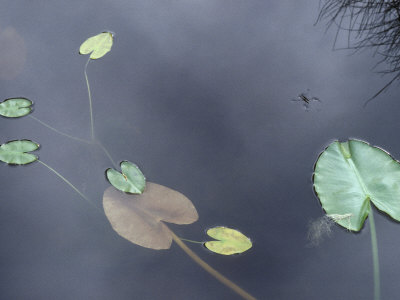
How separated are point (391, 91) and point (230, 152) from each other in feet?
2.40

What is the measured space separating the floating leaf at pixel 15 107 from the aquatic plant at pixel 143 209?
0.16 meters

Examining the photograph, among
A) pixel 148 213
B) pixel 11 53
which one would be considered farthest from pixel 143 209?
pixel 11 53

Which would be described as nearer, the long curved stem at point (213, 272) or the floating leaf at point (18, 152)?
the long curved stem at point (213, 272)

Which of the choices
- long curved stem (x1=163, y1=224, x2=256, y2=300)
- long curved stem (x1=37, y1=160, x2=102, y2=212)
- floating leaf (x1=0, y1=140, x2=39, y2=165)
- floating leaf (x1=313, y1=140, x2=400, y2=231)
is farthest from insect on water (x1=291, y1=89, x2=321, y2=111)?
A: floating leaf (x1=0, y1=140, x2=39, y2=165)

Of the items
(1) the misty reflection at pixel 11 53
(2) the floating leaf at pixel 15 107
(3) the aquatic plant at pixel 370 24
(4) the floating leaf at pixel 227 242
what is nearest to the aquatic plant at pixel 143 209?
(4) the floating leaf at pixel 227 242

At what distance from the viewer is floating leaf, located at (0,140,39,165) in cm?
156

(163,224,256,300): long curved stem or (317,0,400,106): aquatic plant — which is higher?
(317,0,400,106): aquatic plant

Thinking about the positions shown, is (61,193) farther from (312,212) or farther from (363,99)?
(363,99)

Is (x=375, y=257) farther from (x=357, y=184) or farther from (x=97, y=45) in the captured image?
(x=97, y=45)

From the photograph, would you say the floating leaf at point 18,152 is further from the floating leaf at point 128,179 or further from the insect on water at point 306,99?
the insect on water at point 306,99

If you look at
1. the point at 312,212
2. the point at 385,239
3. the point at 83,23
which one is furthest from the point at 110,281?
the point at 83,23

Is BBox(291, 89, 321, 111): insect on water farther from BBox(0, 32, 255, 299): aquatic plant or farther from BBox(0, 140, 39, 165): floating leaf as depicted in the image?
BBox(0, 140, 39, 165): floating leaf

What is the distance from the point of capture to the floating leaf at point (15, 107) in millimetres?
1694

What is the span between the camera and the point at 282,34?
1.88 meters
